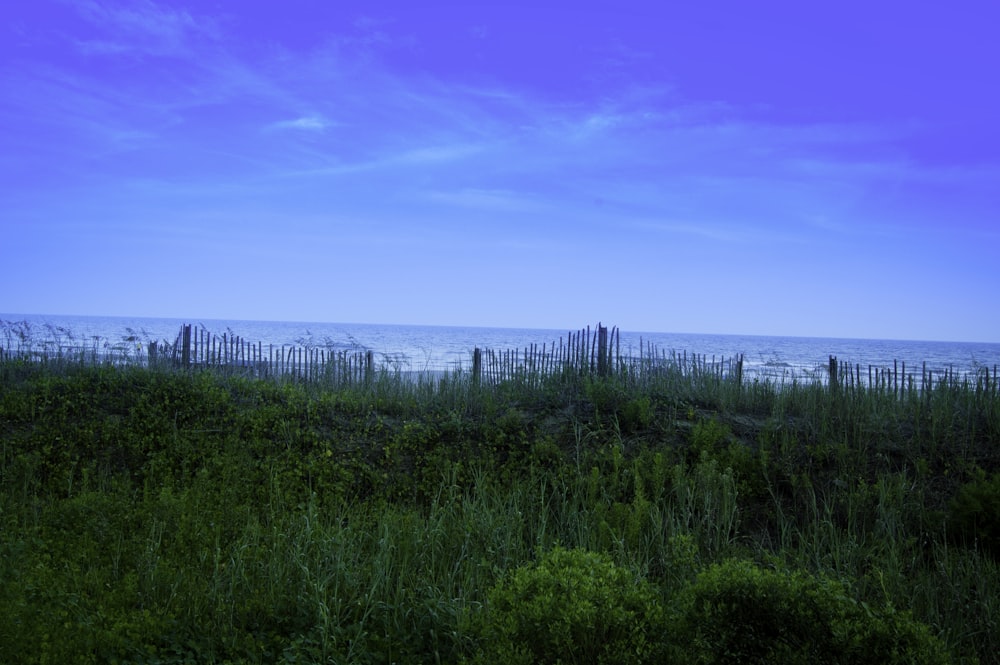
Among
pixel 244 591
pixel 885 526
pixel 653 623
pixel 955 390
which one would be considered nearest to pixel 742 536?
pixel 885 526

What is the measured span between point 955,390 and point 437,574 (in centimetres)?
699

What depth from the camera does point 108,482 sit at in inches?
297

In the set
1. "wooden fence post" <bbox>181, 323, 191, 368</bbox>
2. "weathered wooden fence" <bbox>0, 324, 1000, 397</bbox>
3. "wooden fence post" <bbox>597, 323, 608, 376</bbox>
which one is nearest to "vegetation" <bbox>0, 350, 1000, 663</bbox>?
"weathered wooden fence" <bbox>0, 324, 1000, 397</bbox>

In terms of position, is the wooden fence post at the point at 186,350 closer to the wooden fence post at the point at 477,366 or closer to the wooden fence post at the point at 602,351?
the wooden fence post at the point at 477,366

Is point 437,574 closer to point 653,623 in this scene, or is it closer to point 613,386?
point 653,623

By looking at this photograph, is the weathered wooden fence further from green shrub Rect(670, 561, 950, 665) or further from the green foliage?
green shrub Rect(670, 561, 950, 665)

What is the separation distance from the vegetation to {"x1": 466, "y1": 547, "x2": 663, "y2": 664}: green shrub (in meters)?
0.01

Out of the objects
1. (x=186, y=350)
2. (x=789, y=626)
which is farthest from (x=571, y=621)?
(x=186, y=350)

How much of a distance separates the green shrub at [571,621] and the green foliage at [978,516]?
413 centimetres

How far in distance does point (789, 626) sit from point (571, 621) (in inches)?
34.3

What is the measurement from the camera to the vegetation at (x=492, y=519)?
3.24 meters

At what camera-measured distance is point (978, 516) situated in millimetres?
6176

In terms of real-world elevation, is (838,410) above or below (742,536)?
above

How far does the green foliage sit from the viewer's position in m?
6.04
